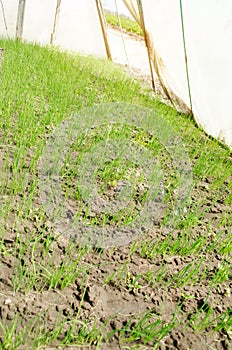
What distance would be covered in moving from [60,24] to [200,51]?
3.23m

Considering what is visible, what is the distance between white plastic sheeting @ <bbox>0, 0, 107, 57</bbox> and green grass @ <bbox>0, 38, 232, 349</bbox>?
2413 mm

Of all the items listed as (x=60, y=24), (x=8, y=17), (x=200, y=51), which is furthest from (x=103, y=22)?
(x=200, y=51)

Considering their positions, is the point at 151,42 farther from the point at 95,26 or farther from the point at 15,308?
the point at 15,308

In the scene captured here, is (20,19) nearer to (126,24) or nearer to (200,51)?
(200,51)

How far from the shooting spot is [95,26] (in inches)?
212

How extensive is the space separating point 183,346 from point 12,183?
0.94 m

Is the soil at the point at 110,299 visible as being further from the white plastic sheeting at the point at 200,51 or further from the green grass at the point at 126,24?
the green grass at the point at 126,24

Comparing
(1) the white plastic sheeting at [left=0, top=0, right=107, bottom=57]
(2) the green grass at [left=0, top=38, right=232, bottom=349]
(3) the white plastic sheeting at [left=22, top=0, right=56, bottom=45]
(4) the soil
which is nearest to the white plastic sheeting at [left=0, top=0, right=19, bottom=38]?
(1) the white plastic sheeting at [left=0, top=0, right=107, bottom=57]

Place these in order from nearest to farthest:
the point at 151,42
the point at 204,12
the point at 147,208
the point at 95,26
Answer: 1. the point at 147,208
2. the point at 204,12
3. the point at 151,42
4. the point at 95,26

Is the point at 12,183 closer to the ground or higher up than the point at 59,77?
closer to the ground

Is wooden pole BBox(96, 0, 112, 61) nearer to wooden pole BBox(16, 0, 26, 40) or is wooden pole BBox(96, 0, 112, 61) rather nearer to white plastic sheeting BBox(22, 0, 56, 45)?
white plastic sheeting BBox(22, 0, 56, 45)

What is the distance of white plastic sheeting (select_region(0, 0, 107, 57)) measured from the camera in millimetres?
5043

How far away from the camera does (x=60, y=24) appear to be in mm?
5488

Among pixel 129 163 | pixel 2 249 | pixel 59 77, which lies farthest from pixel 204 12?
pixel 2 249
